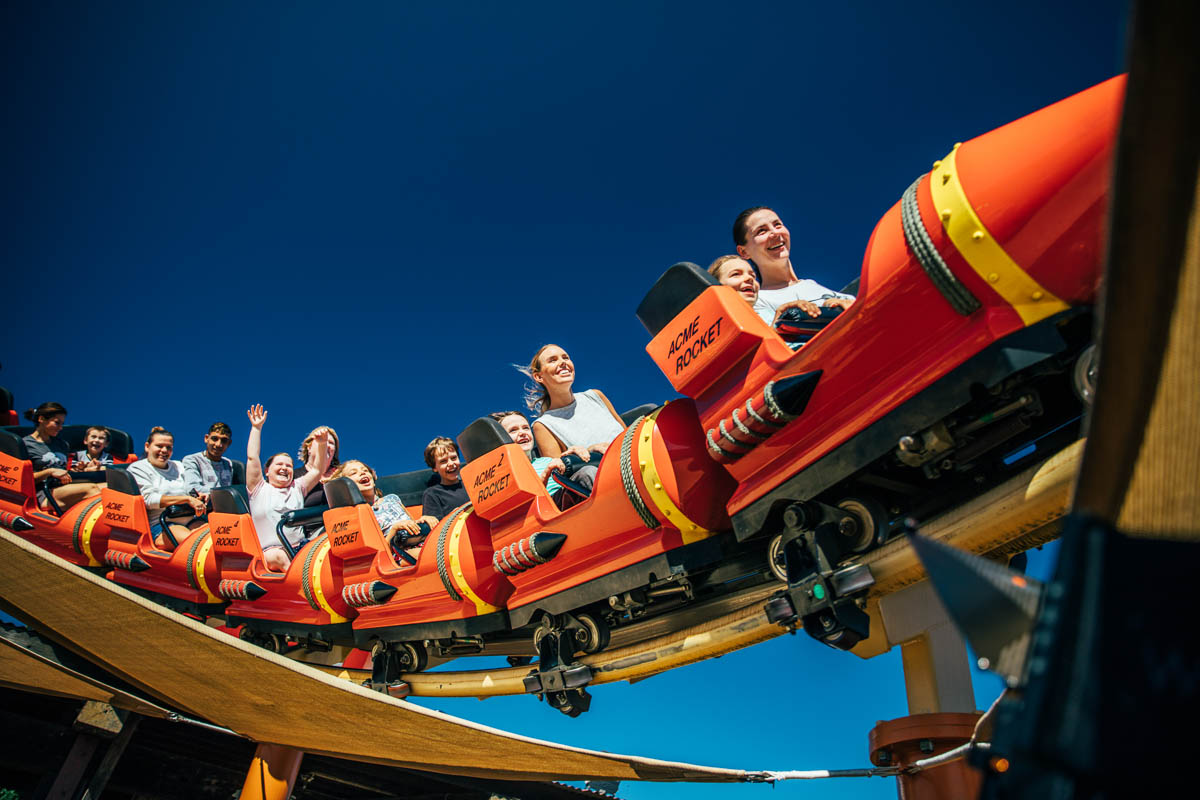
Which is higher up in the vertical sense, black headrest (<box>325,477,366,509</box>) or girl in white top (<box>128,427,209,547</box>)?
girl in white top (<box>128,427,209,547</box>)

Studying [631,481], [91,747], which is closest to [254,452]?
[91,747]

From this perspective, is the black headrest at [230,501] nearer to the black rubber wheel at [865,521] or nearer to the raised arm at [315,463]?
the raised arm at [315,463]

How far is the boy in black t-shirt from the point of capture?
406 cm

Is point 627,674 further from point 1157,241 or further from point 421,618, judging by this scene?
point 1157,241

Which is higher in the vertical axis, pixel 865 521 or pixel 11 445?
pixel 11 445

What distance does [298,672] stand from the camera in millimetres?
2061

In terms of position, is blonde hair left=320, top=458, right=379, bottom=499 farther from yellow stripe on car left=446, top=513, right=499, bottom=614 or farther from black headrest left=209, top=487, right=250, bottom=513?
yellow stripe on car left=446, top=513, right=499, bottom=614

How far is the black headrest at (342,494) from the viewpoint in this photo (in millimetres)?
3613

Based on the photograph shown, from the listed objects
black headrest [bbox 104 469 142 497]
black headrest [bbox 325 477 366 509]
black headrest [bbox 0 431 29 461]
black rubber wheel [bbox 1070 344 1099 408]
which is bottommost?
black rubber wheel [bbox 1070 344 1099 408]

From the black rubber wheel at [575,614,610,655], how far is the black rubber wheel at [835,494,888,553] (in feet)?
3.65

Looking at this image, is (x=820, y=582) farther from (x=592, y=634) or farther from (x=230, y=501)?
(x=230, y=501)

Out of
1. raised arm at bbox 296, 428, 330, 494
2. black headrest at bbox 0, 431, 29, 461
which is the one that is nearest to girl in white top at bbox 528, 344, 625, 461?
raised arm at bbox 296, 428, 330, 494

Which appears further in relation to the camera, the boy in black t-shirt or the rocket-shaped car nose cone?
the boy in black t-shirt

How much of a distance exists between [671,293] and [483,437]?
1.16 metres
